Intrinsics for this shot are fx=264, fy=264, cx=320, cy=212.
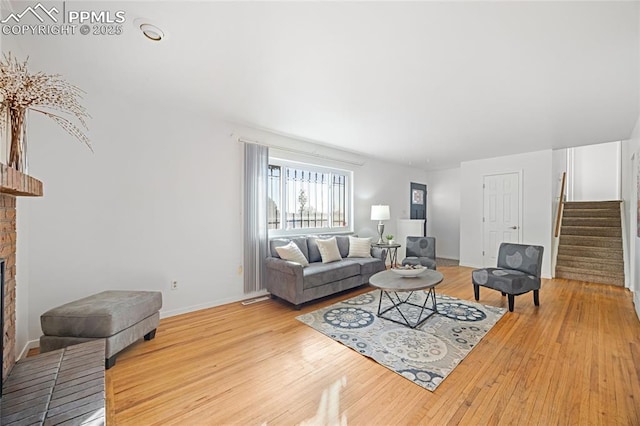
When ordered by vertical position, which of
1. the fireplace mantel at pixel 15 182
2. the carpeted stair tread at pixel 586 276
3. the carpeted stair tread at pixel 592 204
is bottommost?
the carpeted stair tread at pixel 586 276

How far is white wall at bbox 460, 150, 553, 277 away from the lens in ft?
16.2

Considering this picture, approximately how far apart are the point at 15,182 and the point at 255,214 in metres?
2.53

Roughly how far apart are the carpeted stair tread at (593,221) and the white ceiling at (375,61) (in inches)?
118

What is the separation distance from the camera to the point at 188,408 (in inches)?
65.9

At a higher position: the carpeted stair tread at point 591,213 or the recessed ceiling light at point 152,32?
the recessed ceiling light at point 152,32

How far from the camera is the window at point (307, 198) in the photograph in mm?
4293

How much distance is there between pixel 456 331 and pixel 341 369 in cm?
138

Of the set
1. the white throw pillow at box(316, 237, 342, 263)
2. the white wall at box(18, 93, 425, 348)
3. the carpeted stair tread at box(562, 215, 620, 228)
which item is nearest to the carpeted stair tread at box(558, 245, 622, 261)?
the carpeted stair tread at box(562, 215, 620, 228)

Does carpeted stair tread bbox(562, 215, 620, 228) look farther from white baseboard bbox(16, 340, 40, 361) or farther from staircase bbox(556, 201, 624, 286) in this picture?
white baseboard bbox(16, 340, 40, 361)

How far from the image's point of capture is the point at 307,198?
4750 mm

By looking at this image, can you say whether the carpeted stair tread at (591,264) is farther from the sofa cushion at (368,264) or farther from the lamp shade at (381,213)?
the sofa cushion at (368,264)

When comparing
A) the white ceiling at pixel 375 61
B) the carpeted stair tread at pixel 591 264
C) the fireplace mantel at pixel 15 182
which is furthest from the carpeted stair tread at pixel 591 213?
the fireplace mantel at pixel 15 182

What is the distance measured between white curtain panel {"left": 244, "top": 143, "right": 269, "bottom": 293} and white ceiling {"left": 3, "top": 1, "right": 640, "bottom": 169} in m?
0.50

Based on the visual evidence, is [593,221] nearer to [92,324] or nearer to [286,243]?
[286,243]
